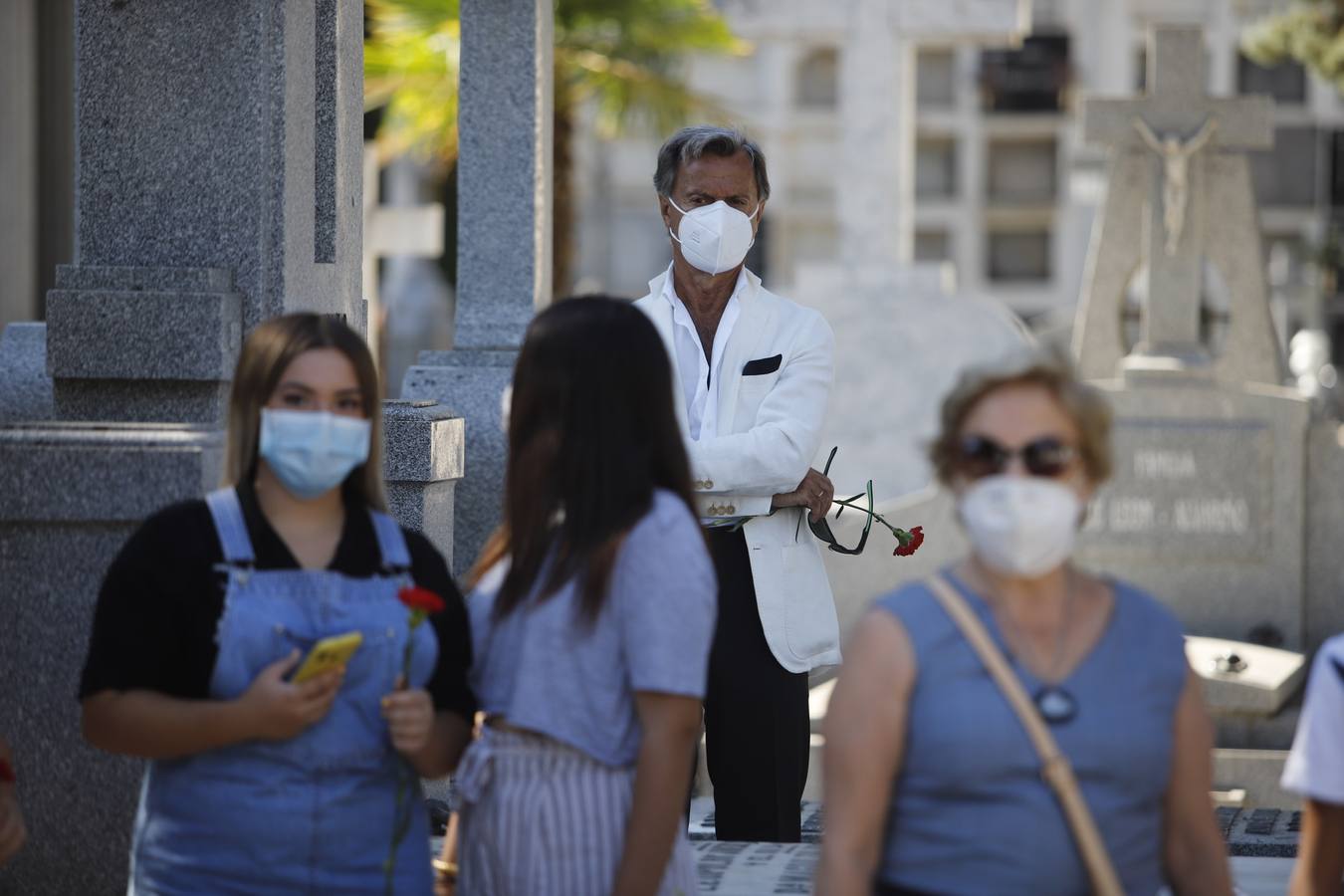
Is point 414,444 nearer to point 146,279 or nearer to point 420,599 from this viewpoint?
point 146,279

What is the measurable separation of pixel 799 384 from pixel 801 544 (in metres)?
0.39

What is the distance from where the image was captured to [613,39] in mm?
21500

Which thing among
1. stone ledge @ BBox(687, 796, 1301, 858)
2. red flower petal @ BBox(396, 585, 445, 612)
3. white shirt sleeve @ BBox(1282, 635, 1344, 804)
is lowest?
stone ledge @ BBox(687, 796, 1301, 858)

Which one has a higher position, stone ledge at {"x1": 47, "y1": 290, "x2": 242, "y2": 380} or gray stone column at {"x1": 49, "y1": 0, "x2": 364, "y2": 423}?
gray stone column at {"x1": 49, "y1": 0, "x2": 364, "y2": 423}

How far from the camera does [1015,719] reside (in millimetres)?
2752

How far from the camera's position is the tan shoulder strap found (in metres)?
2.73

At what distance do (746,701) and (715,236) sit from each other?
3.59ft

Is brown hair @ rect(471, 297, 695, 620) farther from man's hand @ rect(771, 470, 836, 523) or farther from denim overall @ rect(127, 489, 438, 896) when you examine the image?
man's hand @ rect(771, 470, 836, 523)

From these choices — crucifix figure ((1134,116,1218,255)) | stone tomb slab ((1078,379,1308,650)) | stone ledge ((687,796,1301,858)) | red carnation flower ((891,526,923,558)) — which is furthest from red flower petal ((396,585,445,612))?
crucifix figure ((1134,116,1218,255))

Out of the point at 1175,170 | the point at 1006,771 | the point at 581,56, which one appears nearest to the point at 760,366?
the point at 1006,771

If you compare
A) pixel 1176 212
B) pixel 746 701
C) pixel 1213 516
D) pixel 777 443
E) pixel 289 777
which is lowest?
pixel 1213 516

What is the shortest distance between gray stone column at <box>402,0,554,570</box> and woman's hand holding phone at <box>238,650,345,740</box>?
5005mm

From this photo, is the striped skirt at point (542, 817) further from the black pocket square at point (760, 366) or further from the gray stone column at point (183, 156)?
the gray stone column at point (183, 156)

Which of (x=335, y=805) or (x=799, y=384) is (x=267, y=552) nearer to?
(x=335, y=805)
